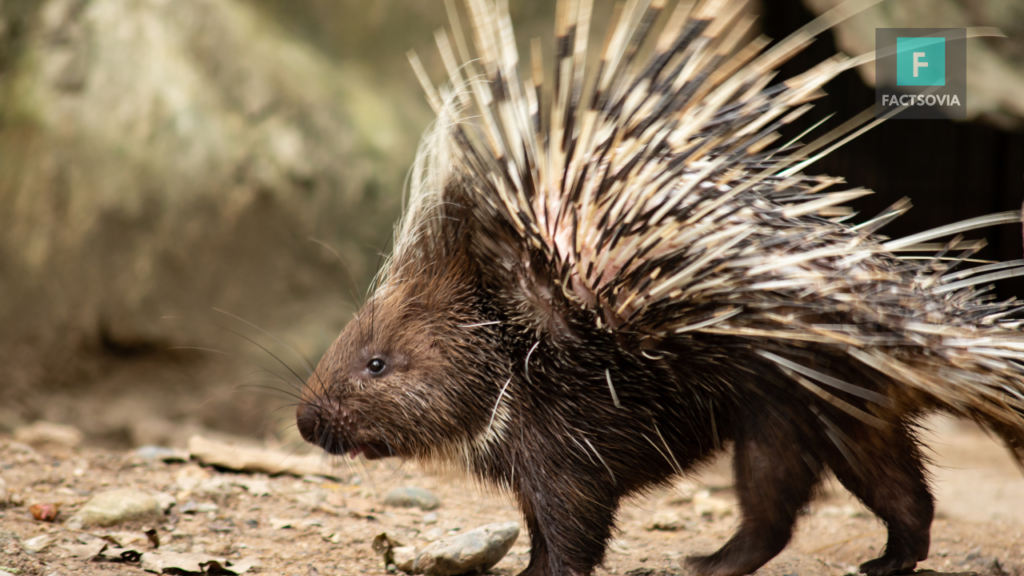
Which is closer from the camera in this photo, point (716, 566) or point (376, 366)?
point (716, 566)

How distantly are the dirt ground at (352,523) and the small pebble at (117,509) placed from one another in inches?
1.7

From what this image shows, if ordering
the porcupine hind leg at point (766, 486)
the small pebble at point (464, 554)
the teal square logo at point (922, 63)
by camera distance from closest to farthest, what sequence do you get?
the porcupine hind leg at point (766, 486), the small pebble at point (464, 554), the teal square logo at point (922, 63)

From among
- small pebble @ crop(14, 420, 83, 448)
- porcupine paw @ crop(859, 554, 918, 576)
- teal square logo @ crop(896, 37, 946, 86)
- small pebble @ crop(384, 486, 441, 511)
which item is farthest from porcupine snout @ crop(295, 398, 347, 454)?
teal square logo @ crop(896, 37, 946, 86)

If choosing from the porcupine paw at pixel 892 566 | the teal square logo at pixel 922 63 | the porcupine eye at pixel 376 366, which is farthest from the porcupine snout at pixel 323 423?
the teal square logo at pixel 922 63

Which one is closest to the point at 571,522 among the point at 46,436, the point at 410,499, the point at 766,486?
the point at 766,486

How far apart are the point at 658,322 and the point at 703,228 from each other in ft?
1.04

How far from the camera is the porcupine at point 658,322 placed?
250cm

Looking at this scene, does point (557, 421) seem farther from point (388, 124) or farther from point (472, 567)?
point (388, 124)

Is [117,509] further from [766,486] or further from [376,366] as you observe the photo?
[766,486]

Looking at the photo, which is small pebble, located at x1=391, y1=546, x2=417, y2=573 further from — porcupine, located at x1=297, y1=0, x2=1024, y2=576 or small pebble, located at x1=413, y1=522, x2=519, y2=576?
porcupine, located at x1=297, y1=0, x2=1024, y2=576

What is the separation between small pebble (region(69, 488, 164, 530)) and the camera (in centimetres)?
327

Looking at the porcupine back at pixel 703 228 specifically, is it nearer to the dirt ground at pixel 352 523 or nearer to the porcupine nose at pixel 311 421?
the dirt ground at pixel 352 523

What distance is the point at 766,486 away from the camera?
265cm

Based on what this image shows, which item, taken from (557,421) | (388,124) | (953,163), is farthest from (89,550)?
(953,163)
